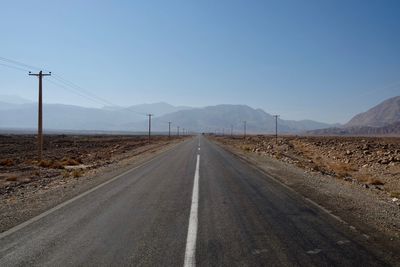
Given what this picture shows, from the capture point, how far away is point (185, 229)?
23.3 feet

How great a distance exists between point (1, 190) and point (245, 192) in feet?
28.2

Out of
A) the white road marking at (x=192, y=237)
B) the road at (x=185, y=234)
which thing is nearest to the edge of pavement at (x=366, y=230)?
the road at (x=185, y=234)

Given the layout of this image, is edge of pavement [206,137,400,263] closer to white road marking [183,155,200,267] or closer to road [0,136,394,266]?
road [0,136,394,266]

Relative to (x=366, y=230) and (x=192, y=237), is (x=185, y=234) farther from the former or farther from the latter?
(x=366, y=230)

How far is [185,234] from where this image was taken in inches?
266

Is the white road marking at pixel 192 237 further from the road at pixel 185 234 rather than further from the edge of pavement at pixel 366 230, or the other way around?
the edge of pavement at pixel 366 230

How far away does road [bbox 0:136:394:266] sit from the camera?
5.51 m

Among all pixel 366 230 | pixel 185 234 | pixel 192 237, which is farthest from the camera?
pixel 366 230

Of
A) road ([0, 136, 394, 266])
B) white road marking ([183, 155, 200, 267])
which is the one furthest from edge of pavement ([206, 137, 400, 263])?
white road marking ([183, 155, 200, 267])

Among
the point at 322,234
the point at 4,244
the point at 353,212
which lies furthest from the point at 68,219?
the point at 353,212

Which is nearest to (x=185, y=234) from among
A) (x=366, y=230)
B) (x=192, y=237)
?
(x=192, y=237)

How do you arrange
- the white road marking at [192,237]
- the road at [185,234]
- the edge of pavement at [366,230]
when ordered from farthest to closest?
the edge of pavement at [366,230] < the road at [185,234] < the white road marking at [192,237]

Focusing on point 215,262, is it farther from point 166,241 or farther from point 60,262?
point 60,262

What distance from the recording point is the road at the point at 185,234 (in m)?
5.51
